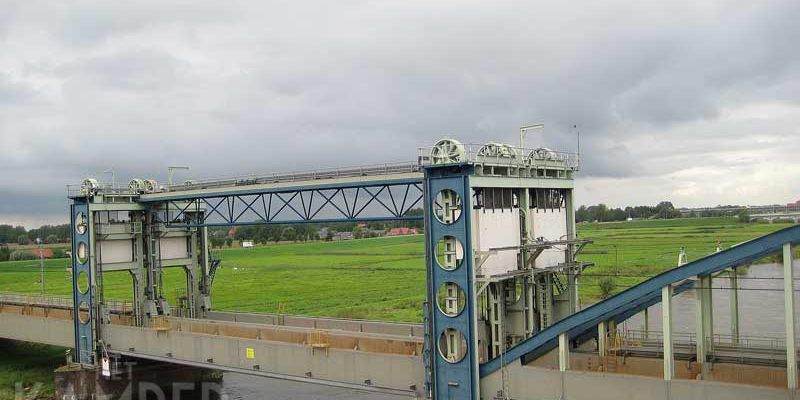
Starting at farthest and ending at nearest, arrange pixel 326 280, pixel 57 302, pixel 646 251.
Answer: pixel 646 251 < pixel 326 280 < pixel 57 302

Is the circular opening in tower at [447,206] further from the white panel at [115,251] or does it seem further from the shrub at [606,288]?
the shrub at [606,288]

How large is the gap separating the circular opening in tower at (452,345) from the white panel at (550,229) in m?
5.86

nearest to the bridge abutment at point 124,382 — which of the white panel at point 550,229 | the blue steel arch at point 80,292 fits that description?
the blue steel arch at point 80,292

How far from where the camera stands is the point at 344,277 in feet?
333

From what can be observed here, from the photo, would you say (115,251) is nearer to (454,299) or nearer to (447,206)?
(447,206)

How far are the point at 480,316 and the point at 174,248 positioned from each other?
23285 mm

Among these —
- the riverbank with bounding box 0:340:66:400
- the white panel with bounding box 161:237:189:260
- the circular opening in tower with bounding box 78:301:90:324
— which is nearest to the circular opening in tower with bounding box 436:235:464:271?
the white panel with bounding box 161:237:189:260

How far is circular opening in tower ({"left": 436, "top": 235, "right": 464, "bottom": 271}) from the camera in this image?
85.3ft

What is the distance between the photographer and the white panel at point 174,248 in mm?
44125

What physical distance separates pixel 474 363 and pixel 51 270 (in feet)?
427

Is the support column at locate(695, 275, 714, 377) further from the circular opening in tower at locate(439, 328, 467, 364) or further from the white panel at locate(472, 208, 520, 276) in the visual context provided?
the circular opening in tower at locate(439, 328, 467, 364)

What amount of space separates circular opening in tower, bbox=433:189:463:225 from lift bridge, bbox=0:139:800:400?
5 centimetres

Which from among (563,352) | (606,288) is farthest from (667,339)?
(606,288)

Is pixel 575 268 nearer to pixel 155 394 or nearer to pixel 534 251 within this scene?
pixel 534 251
